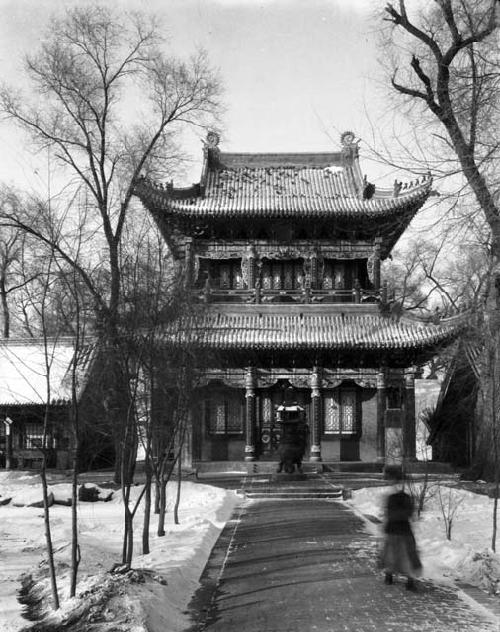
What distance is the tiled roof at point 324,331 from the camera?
2528 cm

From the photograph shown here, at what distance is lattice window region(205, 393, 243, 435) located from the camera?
26.9 meters

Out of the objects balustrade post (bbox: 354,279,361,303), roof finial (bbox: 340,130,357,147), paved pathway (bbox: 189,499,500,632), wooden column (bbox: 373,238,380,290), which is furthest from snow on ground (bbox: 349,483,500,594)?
roof finial (bbox: 340,130,357,147)

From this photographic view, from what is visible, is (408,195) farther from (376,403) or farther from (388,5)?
(388,5)

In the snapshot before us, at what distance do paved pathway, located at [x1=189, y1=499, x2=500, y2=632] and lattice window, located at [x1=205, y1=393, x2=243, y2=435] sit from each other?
13907mm

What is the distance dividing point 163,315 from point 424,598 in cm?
469

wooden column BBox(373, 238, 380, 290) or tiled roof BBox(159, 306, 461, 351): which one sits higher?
wooden column BBox(373, 238, 380, 290)

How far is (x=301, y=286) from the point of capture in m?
28.0

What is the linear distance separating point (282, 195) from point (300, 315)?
4.60 meters

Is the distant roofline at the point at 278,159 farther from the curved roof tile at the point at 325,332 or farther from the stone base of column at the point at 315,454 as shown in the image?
the stone base of column at the point at 315,454

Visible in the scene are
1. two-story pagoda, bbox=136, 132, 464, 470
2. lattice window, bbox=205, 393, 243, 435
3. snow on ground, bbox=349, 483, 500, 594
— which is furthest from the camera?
lattice window, bbox=205, 393, 243, 435

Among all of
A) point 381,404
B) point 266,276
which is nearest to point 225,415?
point 266,276

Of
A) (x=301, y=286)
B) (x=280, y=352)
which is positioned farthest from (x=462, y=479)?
(x=301, y=286)

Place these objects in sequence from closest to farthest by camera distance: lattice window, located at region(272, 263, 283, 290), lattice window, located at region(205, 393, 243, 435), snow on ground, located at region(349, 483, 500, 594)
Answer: snow on ground, located at region(349, 483, 500, 594)
lattice window, located at region(205, 393, 243, 435)
lattice window, located at region(272, 263, 283, 290)

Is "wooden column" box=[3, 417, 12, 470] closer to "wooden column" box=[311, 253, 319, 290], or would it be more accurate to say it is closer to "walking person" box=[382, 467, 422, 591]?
"wooden column" box=[311, 253, 319, 290]
